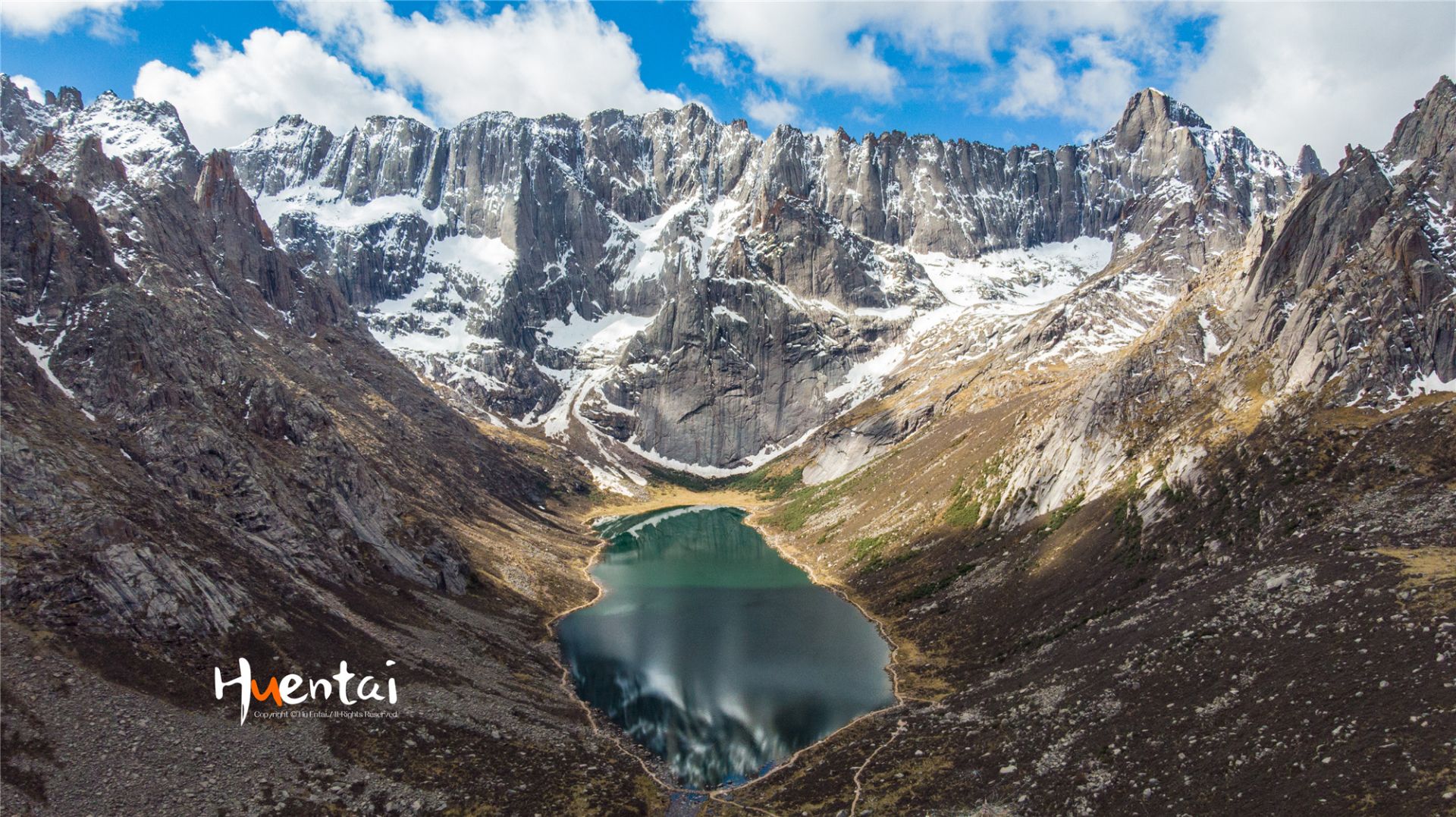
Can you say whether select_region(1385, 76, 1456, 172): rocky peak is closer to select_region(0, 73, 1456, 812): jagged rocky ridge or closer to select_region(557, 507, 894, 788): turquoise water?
select_region(0, 73, 1456, 812): jagged rocky ridge

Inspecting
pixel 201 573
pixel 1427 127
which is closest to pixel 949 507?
pixel 1427 127

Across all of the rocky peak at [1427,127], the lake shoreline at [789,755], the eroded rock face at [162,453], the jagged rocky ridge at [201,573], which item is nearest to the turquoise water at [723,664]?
the lake shoreline at [789,755]

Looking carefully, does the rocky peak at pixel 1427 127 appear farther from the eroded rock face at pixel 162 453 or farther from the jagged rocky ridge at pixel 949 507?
the eroded rock face at pixel 162 453

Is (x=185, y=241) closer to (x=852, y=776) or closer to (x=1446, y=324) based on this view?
(x=852, y=776)

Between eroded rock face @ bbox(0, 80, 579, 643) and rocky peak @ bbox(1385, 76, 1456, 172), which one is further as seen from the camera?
rocky peak @ bbox(1385, 76, 1456, 172)

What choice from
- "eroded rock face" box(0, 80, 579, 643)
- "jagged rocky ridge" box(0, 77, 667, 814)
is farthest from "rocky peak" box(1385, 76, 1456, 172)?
"eroded rock face" box(0, 80, 579, 643)

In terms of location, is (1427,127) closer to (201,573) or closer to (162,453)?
(201,573)

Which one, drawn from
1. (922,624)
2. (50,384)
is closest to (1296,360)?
(922,624)

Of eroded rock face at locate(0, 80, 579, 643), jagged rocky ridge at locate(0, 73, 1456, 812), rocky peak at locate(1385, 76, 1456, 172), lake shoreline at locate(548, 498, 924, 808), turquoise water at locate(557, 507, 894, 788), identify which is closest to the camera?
jagged rocky ridge at locate(0, 73, 1456, 812)
